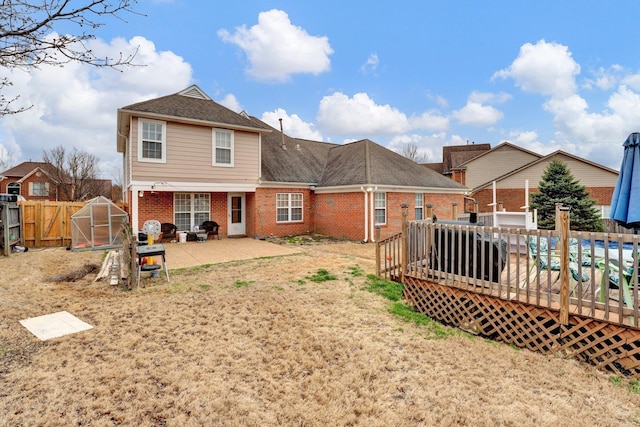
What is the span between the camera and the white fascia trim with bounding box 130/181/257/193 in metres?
12.5

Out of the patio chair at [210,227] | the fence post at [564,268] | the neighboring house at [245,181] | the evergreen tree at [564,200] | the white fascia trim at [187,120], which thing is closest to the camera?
the fence post at [564,268]

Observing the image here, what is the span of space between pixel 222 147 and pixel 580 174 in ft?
80.6

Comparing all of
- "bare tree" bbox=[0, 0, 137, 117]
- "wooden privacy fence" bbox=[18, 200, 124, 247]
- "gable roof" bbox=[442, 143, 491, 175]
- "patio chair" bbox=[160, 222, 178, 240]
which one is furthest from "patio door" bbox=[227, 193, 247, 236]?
"gable roof" bbox=[442, 143, 491, 175]

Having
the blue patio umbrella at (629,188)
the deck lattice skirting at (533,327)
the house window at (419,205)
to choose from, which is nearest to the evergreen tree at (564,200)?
the house window at (419,205)

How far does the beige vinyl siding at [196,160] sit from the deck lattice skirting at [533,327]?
36.3 feet

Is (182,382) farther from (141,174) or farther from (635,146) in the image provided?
(141,174)

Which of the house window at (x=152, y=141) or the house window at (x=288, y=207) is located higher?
the house window at (x=152, y=141)

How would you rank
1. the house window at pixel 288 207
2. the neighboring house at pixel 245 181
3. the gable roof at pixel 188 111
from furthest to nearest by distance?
the house window at pixel 288 207 < the neighboring house at pixel 245 181 < the gable roof at pixel 188 111

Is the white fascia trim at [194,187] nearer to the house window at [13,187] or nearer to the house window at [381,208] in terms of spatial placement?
the house window at [381,208]

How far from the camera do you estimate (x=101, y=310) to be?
216 inches

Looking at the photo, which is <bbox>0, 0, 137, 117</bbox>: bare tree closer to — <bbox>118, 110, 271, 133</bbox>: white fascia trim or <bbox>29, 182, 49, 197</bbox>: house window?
<bbox>118, 110, 271, 133</bbox>: white fascia trim

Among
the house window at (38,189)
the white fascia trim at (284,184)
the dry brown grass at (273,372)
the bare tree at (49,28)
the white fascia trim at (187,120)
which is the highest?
the white fascia trim at (187,120)

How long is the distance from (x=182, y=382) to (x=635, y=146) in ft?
23.9

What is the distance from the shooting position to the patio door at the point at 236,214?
15831mm
